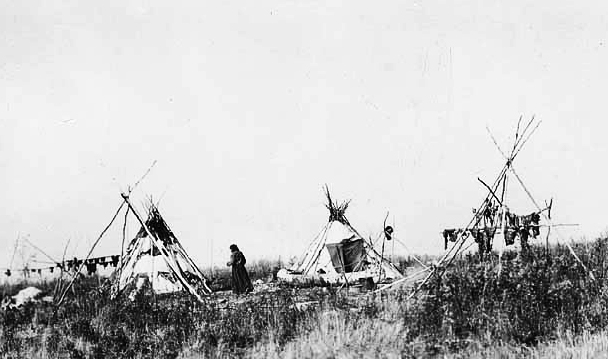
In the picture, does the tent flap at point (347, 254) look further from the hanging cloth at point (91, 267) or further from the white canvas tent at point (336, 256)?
the hanging cloth at point (91, 267)

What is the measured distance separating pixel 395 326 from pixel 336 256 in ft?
25.9

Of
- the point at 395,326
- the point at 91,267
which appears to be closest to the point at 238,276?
the point at 91,267

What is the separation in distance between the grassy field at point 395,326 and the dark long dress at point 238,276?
126 inches

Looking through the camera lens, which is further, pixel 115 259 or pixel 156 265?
pixel 156 265

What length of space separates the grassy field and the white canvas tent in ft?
16.7

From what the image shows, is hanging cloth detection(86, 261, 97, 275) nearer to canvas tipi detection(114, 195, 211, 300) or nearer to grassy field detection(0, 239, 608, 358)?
canvas tipi detection(114, 195, 211, 300)

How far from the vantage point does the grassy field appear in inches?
267

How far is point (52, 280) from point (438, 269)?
12359 millimetres

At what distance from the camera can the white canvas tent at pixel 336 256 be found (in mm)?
14667

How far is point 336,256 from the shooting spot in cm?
1516

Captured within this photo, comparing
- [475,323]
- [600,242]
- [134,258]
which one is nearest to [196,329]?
[475,323]

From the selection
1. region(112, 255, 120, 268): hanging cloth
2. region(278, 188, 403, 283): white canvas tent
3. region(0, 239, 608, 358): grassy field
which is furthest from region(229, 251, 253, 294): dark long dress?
region(0, 239, 608, 358): grassy field

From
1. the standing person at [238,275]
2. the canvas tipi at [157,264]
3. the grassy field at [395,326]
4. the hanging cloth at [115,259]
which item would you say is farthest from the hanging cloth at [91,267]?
the grassy field at [395,326]

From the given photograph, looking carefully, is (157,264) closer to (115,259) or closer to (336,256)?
(115,259)
